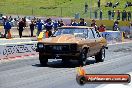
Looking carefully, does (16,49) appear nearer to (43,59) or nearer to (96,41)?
(43,59)

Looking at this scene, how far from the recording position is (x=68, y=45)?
668 inches

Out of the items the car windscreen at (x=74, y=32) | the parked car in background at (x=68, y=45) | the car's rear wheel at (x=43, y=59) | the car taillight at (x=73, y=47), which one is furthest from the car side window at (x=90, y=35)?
the car's rear wheel at (x=43, y=59)

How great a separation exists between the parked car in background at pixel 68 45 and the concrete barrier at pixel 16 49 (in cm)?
438

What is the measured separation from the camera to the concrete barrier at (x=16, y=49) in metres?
21.9

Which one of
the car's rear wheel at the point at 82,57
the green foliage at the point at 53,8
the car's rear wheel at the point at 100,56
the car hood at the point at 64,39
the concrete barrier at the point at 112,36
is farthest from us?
the green foliage at the point at 53,8

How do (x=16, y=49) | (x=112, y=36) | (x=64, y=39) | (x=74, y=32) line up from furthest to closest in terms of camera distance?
(x=112, y=36)
(x=16, y=49)
(x=74, y=32)
(x=64, y=39)

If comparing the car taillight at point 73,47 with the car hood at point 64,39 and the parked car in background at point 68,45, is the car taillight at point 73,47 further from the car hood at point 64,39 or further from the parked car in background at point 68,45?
the car hood at point 64,39

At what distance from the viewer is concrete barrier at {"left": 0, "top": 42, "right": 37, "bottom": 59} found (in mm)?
21866

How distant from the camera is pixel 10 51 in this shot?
73.4ft

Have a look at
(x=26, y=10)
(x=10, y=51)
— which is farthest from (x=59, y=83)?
(x=26, y=10)

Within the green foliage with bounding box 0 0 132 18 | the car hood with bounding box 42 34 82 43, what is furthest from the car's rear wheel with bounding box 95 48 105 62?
the green foliage with bounding box 0 0 132 18

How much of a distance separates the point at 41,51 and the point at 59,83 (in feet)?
16.8

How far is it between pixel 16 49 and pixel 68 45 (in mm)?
6491

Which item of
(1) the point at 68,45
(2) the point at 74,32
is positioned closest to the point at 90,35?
(2) the point at 74,32
